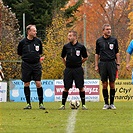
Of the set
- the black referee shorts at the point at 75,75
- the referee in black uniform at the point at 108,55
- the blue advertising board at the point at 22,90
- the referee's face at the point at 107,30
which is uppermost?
the referee's face at the point at 107,30

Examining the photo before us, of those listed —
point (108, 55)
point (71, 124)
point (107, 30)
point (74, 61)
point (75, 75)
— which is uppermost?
point (107, 30)

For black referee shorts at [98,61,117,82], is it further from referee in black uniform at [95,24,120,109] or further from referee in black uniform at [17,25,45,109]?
referee in black uniform at [17,25,45,109]

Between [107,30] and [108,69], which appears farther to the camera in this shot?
[108,69]

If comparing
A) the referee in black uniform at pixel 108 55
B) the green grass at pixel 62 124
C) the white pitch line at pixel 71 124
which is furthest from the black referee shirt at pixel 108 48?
the white pitch line at pixel 71 124

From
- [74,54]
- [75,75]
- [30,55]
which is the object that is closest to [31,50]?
[30,55]

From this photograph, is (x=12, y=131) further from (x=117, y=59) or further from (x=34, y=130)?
(x=117, y=59)

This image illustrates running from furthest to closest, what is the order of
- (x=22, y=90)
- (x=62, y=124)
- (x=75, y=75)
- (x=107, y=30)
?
(x=22, y=90) → (x=75, y=75) → (x=107, y=30) → (x=62, y=124)

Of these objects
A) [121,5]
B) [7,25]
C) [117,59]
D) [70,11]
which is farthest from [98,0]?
[117,59]

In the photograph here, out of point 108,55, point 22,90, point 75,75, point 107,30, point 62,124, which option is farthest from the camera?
point 22,90

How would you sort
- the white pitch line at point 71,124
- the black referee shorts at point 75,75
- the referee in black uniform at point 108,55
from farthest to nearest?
the black referee shorts at point 75,75 → the referee in black uniform at point 108,55 → the white pitch line at point 71,124

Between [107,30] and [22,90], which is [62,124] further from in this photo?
[22,90]

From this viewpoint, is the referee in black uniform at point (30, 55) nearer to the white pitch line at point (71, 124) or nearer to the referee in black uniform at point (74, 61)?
the referee in black uniform at point (74, 61)

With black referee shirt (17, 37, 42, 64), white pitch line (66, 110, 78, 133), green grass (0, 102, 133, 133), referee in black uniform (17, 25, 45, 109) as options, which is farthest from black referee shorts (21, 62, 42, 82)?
white pitch line (66, 110, 78, 133)

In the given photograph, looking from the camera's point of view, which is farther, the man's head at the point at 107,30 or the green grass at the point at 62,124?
the man's head at the point at 107,30
